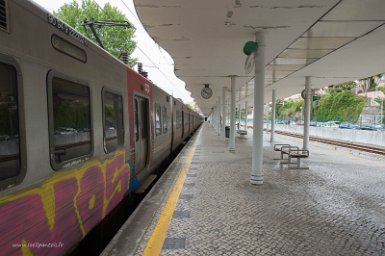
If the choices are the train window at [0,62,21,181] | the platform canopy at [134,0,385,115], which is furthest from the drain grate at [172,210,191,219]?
the platform canopy at [134,0,385,115]

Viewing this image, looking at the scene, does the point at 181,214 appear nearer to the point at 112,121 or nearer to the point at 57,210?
the point at 112,121

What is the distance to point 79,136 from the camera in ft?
10.6

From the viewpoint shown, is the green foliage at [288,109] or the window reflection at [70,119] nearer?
the window reflection at [70,119]

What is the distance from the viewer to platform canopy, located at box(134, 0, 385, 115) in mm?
5102

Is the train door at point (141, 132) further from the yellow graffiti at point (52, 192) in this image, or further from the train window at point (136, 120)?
the yellow graffiti at point (52, 192)

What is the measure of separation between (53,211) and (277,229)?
2840 mm

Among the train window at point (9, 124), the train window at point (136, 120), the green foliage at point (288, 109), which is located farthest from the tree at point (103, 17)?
the green foliage at point (288, 109)

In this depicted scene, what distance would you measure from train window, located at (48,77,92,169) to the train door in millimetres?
2333

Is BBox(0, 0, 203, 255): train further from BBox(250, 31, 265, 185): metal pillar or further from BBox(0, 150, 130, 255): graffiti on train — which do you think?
BBox(250, 31, 265, 185): metal pillar

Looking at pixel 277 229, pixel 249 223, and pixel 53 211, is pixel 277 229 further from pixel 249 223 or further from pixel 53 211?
pixel 53 211

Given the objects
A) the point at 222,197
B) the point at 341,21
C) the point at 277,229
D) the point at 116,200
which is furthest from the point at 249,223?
the point at 341,21

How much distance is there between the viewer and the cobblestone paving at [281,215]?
3.56 m

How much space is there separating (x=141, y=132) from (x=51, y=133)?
3614 mm

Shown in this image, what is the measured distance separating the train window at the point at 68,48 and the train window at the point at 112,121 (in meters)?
0.74
